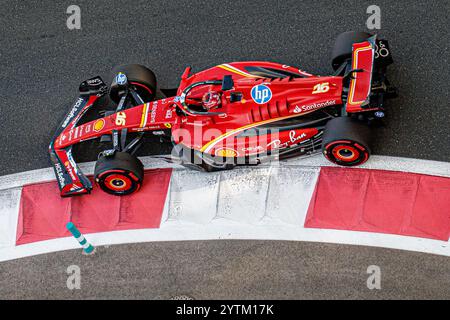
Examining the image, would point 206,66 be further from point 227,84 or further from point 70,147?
point 70,147

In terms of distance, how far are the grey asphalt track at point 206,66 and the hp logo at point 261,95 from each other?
141cm

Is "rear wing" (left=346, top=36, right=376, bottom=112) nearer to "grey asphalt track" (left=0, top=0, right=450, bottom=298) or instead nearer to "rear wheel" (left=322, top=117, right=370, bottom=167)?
"rear wheel" (left=322, top=117, right=370, bottom=167)

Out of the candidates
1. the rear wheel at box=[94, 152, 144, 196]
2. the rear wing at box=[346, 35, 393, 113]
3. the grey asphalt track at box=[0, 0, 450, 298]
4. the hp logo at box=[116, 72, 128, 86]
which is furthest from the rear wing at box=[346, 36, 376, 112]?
the hp logo at box=[116, 72, 128, 86]

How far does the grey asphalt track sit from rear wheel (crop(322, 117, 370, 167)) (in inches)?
26.4

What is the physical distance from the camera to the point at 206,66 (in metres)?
7.47

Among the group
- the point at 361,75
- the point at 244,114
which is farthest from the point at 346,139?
the point at 244,114

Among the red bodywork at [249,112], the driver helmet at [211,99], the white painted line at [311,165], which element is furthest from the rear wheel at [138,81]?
the driver helmet at [211,99]

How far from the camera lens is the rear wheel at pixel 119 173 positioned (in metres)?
6.12

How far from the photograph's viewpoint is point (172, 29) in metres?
7.86

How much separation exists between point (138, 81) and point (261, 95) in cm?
177

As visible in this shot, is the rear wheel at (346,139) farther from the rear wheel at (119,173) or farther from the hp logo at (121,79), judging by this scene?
the hp logo at (121,79)

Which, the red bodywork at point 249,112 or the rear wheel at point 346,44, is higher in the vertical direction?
the rear wheel at point 346,44

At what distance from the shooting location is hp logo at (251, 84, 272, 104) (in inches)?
236
